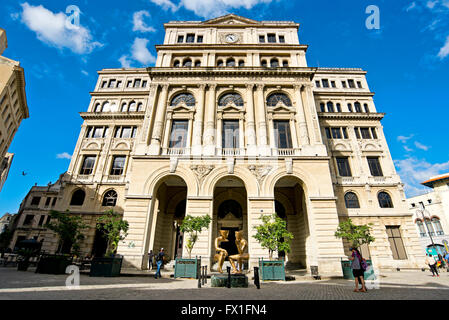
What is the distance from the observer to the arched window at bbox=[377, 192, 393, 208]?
2502cm

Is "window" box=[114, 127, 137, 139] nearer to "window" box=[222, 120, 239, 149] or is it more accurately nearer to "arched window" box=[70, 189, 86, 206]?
"arched window" box=[70, 189, 86, 206]

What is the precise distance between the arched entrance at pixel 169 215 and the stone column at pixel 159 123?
10.6 feet

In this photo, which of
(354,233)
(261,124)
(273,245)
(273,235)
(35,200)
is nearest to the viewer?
(273,245)

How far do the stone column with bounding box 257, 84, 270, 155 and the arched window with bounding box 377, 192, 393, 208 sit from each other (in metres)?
15.5

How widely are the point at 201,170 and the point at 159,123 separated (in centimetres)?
703

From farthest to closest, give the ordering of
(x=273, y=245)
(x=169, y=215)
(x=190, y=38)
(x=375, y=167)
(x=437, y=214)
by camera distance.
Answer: (x=437, y=214) → (x=190, y=38) → (x=375, y=167) → (x=169, y=215) → (x=273, y=245)

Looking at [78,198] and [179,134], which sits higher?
[179,134]

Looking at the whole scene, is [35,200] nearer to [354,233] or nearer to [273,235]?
[273,235]

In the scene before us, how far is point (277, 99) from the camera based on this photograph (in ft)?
79.9

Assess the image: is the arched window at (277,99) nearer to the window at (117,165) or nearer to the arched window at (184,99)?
the arched window at (184,99)

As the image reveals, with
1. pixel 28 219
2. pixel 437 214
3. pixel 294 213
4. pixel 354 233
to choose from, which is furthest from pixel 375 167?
pixel 28 219

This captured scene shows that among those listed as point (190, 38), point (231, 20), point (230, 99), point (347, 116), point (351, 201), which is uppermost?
point (231, 20)

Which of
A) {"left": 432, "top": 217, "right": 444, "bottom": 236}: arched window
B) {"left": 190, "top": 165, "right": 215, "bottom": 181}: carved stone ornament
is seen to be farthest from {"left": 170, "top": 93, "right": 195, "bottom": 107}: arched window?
{"left": 432, "top": 217, "right": 444, "bottom": 236}: arched window

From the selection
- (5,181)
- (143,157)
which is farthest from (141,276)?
(5,181)
